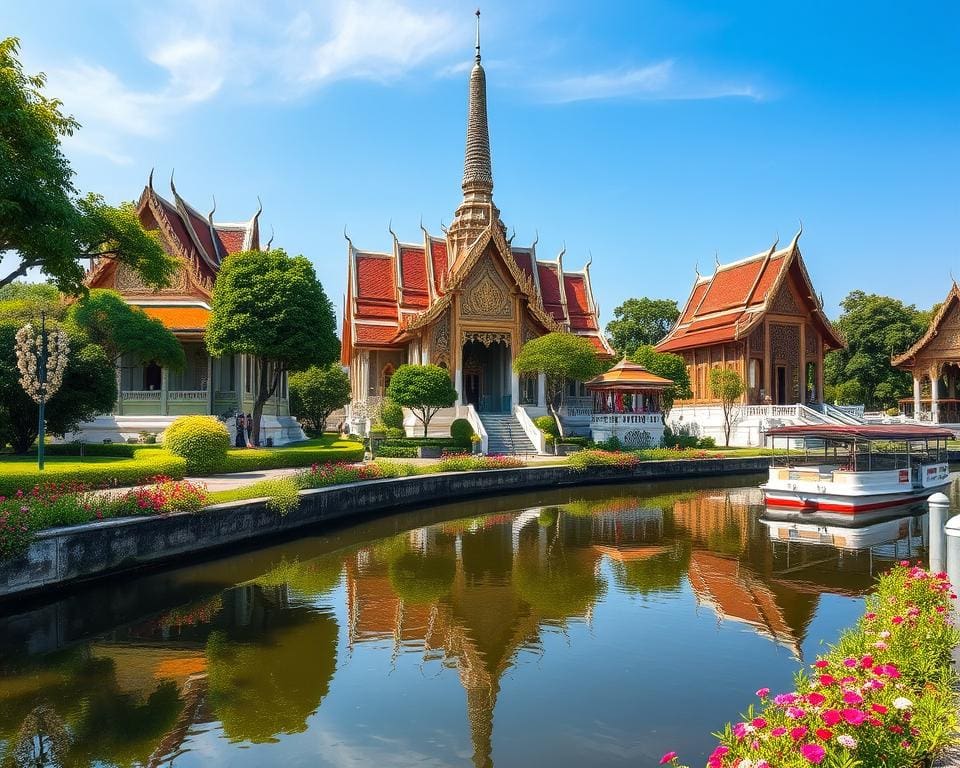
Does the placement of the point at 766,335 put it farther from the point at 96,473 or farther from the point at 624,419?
the point at 96,473

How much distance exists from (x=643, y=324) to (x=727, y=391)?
2558 centimetres

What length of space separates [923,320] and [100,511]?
5286cm

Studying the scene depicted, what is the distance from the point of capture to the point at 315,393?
3859cm

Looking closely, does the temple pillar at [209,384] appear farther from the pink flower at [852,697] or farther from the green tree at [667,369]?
→ the pink flower at [852,697]

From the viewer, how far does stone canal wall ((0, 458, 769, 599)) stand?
8875 mm

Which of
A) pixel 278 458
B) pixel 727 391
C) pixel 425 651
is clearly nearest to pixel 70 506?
pixel 425 651

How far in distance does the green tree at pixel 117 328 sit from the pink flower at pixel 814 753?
21.1 meters

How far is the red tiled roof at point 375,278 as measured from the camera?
112ft

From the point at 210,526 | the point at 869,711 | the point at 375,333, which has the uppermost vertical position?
the point at 375,333

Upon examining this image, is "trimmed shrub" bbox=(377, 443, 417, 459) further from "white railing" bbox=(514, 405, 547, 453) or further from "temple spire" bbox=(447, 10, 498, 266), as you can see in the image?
"temple spire" bbox=(447, 10, 498, 266)

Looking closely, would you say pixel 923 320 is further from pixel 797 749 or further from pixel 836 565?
pixel 797 749

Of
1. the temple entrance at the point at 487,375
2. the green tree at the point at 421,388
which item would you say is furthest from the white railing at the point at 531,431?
the green tree at the point at 421,388

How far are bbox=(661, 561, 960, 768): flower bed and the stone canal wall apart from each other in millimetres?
8202

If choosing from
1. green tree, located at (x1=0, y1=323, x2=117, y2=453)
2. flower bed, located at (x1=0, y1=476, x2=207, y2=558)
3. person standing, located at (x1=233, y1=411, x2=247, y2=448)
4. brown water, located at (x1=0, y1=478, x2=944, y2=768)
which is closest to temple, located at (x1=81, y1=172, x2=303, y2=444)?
person standing, located at (x1=233, y1=411, x2=247, y2=448)
